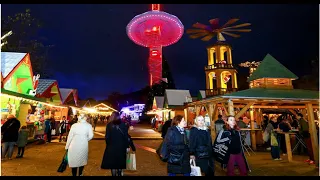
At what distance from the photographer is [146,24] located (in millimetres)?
14758

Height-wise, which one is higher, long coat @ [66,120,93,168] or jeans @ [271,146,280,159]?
long coat @ [66,120,93,168]

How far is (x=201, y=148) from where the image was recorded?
176 inches

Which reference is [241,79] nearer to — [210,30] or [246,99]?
[210,30]

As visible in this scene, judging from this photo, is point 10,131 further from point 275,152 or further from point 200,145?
point 275,152

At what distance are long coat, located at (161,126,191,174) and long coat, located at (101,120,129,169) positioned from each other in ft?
4.18

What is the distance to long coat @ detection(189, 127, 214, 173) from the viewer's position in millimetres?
4449

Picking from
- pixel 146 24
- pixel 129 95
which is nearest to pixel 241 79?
pixel 146 24

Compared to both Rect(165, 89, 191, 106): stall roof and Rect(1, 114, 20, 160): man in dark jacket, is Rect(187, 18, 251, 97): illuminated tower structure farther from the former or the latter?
Rect(1, 114, 20, 160): man in dark jacket

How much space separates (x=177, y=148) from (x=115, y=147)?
1630mm

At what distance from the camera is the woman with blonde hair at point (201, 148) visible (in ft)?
14.6

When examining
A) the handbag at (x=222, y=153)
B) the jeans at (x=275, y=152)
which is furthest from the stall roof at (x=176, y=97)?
the handbag at (x=222, y=153)

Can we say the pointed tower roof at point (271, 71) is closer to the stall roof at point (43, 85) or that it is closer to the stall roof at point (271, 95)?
the stall roof at point (271, 95)

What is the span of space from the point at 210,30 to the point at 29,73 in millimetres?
22684

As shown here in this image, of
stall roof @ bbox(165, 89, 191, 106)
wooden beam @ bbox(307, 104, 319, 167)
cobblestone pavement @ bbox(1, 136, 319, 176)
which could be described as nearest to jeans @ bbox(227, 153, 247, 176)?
cobblestone pavement @ bbox(1, 136, 319, 176)
